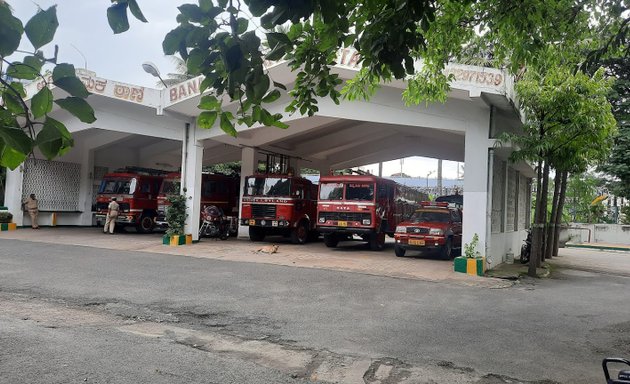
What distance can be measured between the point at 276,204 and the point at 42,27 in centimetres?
1670

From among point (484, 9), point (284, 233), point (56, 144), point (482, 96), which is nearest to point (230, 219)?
point (284, 233)

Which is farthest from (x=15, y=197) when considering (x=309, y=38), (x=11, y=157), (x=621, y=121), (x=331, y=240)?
(x=621, y=121)

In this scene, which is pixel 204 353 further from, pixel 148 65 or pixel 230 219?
pixel 230 219

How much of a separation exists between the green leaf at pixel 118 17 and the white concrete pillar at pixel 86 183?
23.1 meters

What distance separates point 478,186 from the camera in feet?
41.0

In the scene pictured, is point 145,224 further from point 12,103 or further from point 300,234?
point 12,103

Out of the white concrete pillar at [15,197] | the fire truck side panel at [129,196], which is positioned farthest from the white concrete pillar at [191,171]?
the white concrete pillar at [15,197]

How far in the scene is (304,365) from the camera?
505cm

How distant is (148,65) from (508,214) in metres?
12.2

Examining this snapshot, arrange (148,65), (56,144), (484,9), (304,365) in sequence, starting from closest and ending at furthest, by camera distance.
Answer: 1. (56,144)
2. (304,365)
3. (484,9)
4. (148,65)

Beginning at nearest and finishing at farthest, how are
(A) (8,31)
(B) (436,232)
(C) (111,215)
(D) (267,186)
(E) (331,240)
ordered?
(A) (8,31), (B) (436,232), (E) (331,240), (D) (267,186), (C) (111,215)

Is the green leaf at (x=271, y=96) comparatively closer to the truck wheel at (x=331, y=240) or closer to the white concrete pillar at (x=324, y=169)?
the truck wheel at (x=331, y=240)

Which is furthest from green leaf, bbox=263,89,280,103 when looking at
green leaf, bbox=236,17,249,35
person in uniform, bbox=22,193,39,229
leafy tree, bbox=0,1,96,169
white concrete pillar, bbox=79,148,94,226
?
white concrete pillar, bbox=79,148,94,226

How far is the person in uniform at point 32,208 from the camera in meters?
20.5
